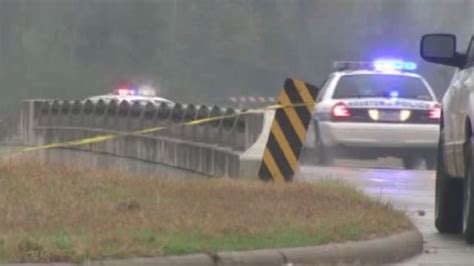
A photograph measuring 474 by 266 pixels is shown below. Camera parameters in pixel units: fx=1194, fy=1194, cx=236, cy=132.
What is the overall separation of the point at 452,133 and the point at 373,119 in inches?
284

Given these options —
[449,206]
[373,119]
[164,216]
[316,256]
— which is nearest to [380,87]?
[373,119]

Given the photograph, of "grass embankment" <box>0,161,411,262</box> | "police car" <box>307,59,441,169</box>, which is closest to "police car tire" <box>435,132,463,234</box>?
"grass embankment" <box>0,161,411,262</box>

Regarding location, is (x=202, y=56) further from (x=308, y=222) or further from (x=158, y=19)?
(x=308, y=222)

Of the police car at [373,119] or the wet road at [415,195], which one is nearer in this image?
the wet road at [415,195]

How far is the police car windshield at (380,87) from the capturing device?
700 inches

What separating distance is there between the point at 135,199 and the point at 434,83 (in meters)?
24.6

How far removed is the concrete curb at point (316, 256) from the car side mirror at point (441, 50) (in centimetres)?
195

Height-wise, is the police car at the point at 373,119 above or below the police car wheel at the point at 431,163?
above

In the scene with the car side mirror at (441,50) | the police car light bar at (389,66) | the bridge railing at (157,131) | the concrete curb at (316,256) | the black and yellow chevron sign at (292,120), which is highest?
the car side mirror at (441,50)

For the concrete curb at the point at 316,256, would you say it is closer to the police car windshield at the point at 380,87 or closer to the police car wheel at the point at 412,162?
the police car windshield at the point at 380,87

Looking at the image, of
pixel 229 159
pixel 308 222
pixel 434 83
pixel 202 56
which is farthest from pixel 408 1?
pixel 308 222

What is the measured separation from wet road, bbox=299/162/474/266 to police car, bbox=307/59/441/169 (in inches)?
17.9

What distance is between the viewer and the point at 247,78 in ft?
149

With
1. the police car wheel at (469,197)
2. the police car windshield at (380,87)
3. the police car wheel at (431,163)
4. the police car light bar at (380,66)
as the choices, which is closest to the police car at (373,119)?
the police car windshield at (380,87)
